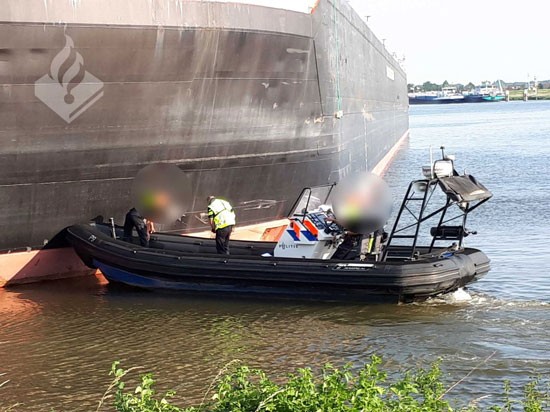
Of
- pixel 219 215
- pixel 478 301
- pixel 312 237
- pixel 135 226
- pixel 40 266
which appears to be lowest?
pixel 478 301

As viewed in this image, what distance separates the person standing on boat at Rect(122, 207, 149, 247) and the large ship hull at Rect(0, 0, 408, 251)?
52 centimetres

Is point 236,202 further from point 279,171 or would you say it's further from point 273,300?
point 273,300

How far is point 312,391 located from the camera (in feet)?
14.6

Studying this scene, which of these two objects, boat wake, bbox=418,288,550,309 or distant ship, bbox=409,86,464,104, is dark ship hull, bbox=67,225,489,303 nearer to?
boat wake, bbox=418,288,550,309

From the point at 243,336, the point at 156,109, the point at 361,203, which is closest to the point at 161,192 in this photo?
the point at 156,109

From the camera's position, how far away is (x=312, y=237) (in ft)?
36.6

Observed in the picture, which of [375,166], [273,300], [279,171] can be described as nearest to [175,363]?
[273,300]

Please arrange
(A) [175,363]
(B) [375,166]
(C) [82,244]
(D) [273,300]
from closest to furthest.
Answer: (A) [175,363] → (D) [273,300] → (C) [82,244] → (B) [375,166]

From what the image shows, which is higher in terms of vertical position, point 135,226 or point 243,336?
point 135,226

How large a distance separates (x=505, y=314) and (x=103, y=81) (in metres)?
6.65

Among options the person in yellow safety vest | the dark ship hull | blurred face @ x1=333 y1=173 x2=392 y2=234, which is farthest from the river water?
blurred face @ x1=333 y1=173 x2=392 y2=234

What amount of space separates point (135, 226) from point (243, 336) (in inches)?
143

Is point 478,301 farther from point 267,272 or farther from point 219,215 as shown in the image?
point 219,215

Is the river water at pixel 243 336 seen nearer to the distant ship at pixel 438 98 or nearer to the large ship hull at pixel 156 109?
the large ship hull at pixel 156 109
